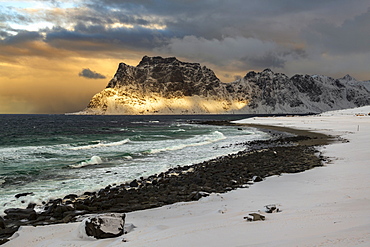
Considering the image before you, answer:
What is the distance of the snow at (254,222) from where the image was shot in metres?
5.02

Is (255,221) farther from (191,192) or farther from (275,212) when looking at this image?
(191,192)

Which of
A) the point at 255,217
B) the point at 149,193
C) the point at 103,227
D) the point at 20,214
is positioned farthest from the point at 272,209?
the point at 20,214

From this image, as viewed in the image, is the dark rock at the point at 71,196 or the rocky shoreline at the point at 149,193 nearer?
the rocky shoreline at the point at 149,193

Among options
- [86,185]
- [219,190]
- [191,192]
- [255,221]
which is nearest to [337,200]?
[255,221]

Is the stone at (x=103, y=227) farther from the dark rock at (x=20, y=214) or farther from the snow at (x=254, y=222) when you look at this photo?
the dark rock at (x=20, y=214)

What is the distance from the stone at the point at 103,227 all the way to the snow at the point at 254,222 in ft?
0.72

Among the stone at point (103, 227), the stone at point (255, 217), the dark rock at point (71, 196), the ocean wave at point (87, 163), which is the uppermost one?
the stone at point (255, 217)

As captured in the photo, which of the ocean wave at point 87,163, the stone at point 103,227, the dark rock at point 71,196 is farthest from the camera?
the ocean wave at point 87,163

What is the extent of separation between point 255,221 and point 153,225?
8.99ft

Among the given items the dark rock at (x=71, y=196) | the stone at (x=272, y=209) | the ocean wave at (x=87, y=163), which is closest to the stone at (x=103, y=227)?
the stone at (x=272, y=209)

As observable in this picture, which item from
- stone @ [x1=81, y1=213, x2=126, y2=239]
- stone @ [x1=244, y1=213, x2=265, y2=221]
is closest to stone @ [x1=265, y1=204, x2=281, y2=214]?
stone @ [x1=244, y1=213, x2=265, y2=221]

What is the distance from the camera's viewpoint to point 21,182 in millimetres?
14820

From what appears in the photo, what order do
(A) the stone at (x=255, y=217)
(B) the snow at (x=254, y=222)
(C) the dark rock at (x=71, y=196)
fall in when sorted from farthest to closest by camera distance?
1. (C) the dark rock at (x=71, y=196)
2. (A) the stone at (x=255, y=217)
3. (B) the snow at (x=254, y=222)

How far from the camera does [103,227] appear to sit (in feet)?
20.8
